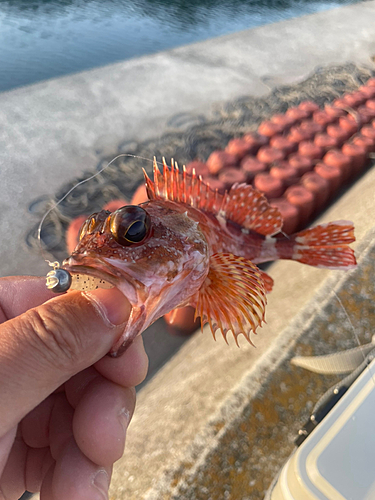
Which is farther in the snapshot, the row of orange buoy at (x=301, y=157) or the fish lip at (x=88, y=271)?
the row of orange buoy at (x=301, y=157)

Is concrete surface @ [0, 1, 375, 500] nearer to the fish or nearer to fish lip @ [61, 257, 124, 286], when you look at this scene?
the fish

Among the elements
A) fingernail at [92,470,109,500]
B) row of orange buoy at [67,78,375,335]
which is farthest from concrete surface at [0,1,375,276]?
fingernail at [92,470,109,500]

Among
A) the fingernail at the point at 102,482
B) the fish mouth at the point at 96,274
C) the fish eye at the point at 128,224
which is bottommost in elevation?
the fingernail at the point at 102,482

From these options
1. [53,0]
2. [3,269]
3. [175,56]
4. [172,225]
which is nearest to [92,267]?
[172,225]

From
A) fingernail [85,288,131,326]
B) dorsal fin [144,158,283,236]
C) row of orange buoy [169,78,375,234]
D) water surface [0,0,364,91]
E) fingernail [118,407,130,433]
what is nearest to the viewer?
fingernail [85,288,131,326]

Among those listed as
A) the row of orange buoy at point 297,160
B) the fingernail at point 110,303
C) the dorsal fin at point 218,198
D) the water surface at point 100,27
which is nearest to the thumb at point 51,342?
the fingernail at point 110,303

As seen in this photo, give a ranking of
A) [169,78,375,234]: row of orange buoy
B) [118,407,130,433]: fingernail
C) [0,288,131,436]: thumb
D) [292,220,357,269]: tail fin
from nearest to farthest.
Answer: [0,288,131,436]: thumb → [118,407,130,433]: fingernail → [292,220,357,269]: tail fin → [169,78,375,234]: row of orange buoy

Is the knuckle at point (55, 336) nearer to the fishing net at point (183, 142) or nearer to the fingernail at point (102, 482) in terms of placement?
the fingernail at point (102, 482)

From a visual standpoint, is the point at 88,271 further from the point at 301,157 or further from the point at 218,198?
the point at 301,157
